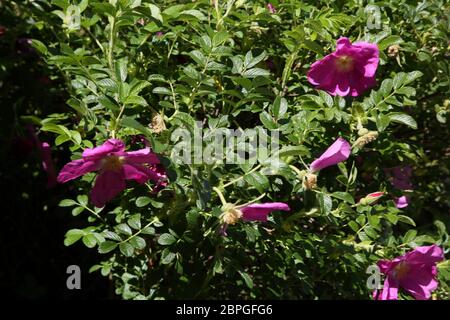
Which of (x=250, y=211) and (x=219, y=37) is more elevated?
(x=219, y=37)

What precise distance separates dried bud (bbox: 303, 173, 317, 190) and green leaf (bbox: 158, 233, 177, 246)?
1.05 feet

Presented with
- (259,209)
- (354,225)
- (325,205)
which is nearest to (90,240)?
(259,209)

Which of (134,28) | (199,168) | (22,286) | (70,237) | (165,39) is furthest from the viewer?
(22,286)

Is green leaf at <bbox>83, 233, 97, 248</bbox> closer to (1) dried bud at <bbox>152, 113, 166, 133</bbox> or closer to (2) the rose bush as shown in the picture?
(2) the rose bush

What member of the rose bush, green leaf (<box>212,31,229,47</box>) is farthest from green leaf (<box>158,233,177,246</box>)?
green leaf (<box>212,31,229,47</box>)

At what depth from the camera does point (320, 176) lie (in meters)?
1.72

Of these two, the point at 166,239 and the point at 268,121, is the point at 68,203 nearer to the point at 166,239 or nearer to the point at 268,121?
the point at 166,239

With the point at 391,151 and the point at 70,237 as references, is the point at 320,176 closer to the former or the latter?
the point at 391,151

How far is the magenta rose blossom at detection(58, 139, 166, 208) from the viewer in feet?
4.07

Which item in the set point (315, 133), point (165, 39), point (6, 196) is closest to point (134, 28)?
point (165, 39)

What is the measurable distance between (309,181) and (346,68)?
12.5 inches

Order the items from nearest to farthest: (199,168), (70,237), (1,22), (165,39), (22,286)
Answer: (199,168)
(70,237)
(165,39)
(1,22)
(22,286)

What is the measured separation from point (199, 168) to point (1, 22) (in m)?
1.50

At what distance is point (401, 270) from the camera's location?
62.0 inches
